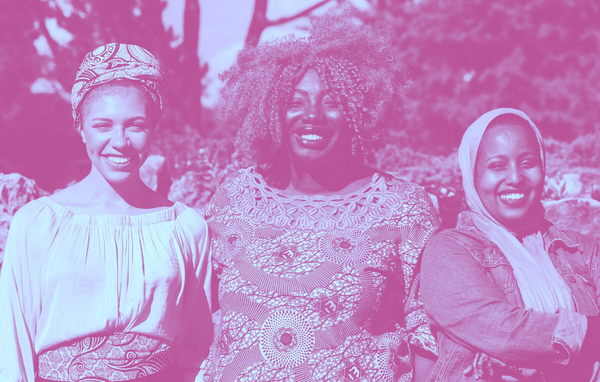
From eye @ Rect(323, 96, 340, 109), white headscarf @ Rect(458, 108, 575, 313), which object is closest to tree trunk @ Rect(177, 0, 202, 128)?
eye @ Rect(323, 96, 340, 109)

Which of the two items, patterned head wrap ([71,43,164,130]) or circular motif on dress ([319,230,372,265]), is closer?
patterned head wrap ([71,43,164,130])

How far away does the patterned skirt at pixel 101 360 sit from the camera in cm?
288

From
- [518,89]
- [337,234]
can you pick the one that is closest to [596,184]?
[337,234]

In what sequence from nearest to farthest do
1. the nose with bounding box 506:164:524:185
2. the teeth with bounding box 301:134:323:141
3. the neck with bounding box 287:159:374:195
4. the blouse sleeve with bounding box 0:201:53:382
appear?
the blouse sleeve with bounding box 0:201:53:382 → the nose with bounding box 506:164:524:185 → the teeth with bounding box 301:134:323:141 → the neck with bounding box 287:159:374:195

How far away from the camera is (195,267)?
129 inches

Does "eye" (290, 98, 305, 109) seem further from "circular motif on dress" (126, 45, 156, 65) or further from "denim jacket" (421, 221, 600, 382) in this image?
"denim jacket" (421, 221, 600, 382)

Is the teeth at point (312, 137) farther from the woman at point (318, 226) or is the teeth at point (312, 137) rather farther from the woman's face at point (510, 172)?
the woman's face at point (510, 172)

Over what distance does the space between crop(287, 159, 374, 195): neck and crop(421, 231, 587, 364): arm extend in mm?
662

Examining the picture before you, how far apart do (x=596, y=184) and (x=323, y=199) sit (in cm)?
323

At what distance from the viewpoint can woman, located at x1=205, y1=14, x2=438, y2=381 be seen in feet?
10.4

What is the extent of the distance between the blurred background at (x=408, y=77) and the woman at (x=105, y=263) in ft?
3.75

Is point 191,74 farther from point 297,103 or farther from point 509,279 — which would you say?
point 509,279

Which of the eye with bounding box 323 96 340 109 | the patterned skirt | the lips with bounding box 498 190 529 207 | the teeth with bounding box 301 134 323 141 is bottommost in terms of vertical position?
the patterned skirt

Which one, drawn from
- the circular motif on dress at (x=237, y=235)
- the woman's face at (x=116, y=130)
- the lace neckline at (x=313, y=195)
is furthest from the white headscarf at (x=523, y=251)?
the woman's face at (x=116, y=130)
